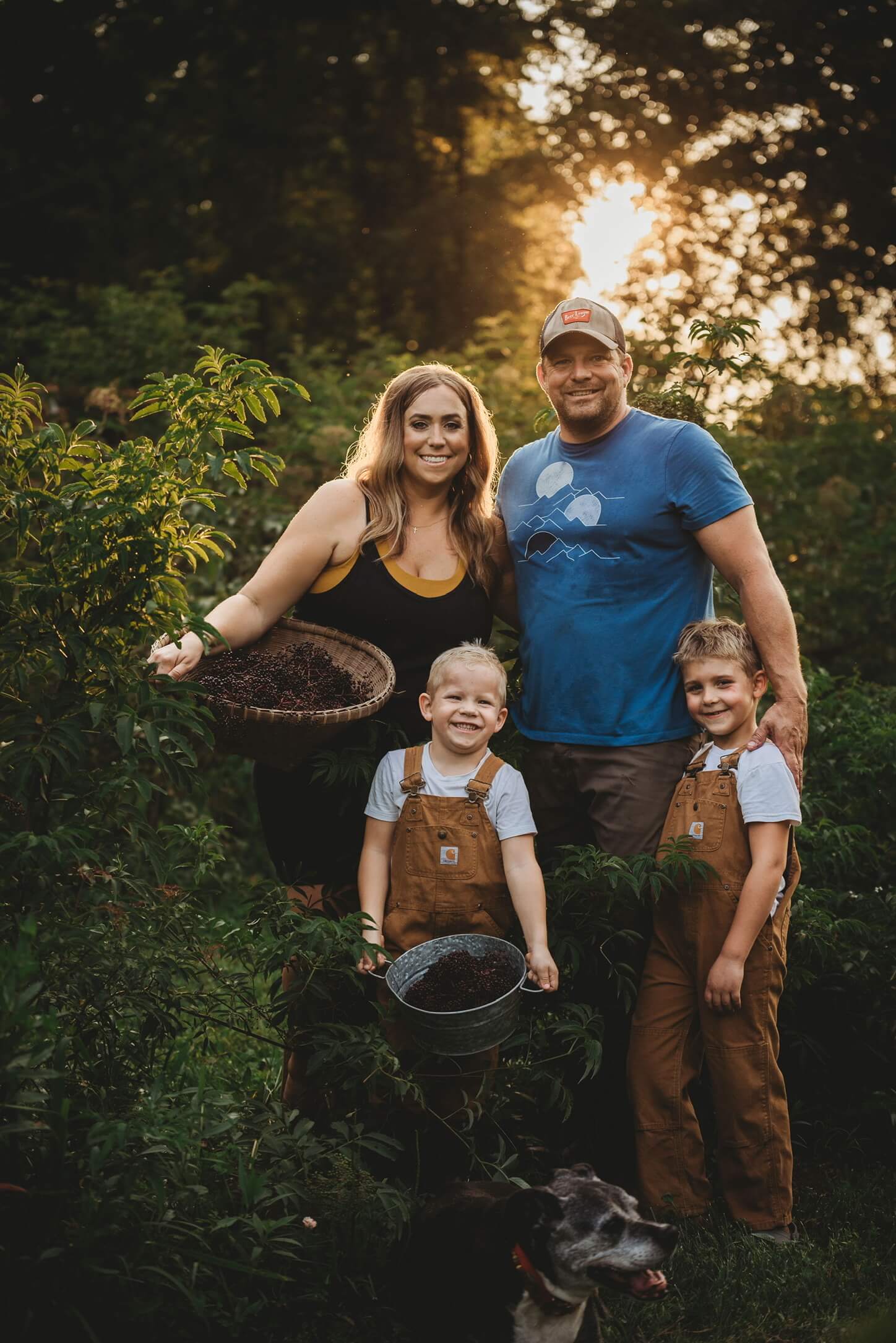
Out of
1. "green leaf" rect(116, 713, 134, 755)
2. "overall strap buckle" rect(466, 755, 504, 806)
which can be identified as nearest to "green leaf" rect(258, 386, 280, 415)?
"green leaf" rect(116, 713, 134, 755)

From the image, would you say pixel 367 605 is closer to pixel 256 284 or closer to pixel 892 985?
pixel 892 985

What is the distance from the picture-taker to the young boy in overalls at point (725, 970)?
322 cm

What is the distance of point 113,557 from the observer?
265cm

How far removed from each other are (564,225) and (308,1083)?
1396 centimetres

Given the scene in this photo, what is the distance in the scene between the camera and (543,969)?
3.00 m

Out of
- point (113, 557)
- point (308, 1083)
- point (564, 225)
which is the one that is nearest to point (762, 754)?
point (308, 1083)

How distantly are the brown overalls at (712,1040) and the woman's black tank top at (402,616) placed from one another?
862 mm

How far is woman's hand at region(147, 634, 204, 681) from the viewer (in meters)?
3.00

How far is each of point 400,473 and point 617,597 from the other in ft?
2.71

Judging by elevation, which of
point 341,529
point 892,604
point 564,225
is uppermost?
point 564,225

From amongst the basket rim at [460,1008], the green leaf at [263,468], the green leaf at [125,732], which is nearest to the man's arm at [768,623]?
the basket rim at [460,1008]

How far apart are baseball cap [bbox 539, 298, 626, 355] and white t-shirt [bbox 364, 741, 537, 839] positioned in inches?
54.8

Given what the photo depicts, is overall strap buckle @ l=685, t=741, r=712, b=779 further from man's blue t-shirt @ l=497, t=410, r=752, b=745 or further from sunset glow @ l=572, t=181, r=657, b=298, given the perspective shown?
sunset glow @ l=572, t=181, r=657, b=298

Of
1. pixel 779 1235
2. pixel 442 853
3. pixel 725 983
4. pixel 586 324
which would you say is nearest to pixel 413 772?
pixel 442 853
